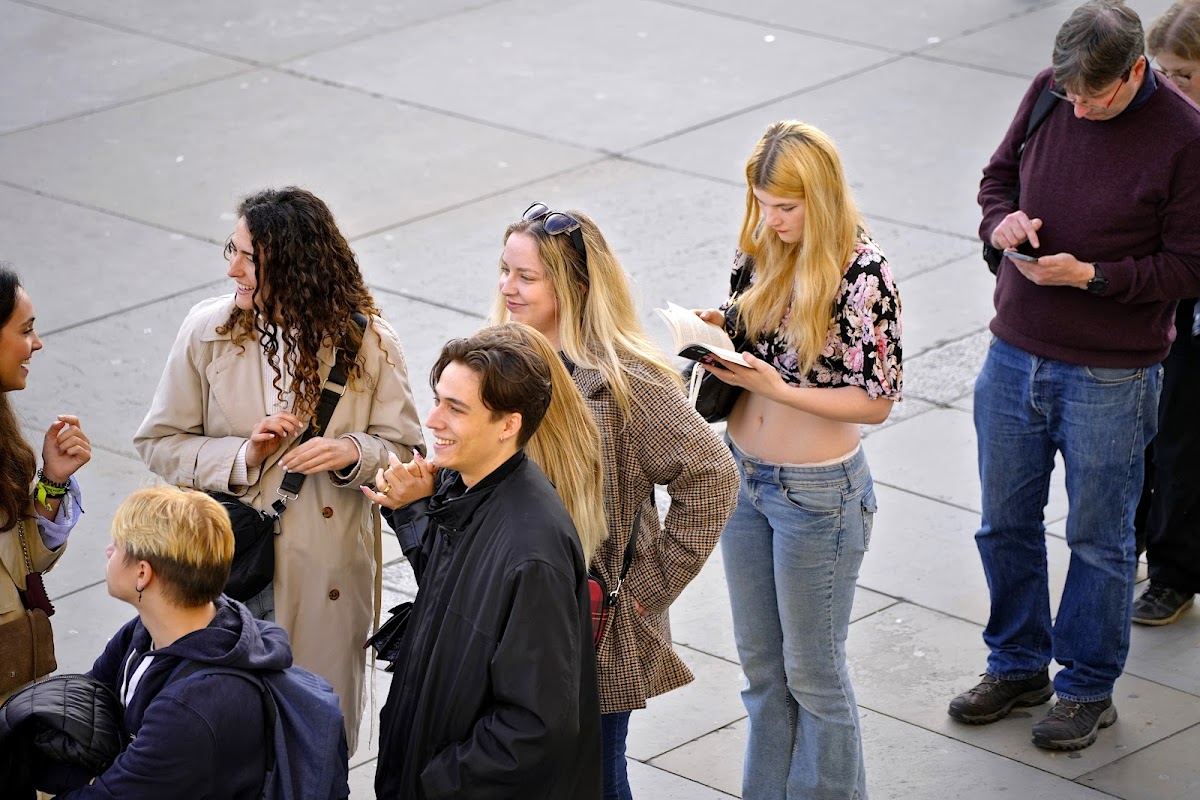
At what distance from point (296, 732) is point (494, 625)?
1.58 ft

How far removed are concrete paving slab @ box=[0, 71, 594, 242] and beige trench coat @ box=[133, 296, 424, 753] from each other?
4.79m

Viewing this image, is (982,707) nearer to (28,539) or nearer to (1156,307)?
(1156,307)

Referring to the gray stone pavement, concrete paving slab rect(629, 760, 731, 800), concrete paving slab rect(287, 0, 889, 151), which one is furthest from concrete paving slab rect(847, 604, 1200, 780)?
concrete paving slab rect(287, 0, 889, 151)

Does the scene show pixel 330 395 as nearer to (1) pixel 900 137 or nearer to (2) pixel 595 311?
(2) pixel 595 311

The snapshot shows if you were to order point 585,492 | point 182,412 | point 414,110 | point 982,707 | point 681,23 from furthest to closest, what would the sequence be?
point 681,23 < point 414,110 < point 982,707 < point 182,412 < point 585,492

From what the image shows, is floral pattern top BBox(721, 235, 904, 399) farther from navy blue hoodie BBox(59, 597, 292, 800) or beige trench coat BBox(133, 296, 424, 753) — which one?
navy blue hoodie BBox(59, 597, 292, 800)

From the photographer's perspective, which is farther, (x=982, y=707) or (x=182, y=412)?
(x=982, y=707)

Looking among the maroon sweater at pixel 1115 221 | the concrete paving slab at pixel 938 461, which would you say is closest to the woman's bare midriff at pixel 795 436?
the maroon sweater at pixel 1115 221

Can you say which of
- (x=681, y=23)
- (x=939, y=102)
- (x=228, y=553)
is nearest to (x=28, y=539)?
(x=228, y=553)

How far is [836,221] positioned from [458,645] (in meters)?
1.64

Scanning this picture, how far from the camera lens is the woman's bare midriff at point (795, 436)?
4.51 meters

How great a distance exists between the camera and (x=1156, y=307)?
510 centimetres

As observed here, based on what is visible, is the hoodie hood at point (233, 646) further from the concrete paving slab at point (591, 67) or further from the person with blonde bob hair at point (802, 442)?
the concrete paving slab at point (591, 67)

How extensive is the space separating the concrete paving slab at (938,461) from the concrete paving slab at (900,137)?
86.4 inches
